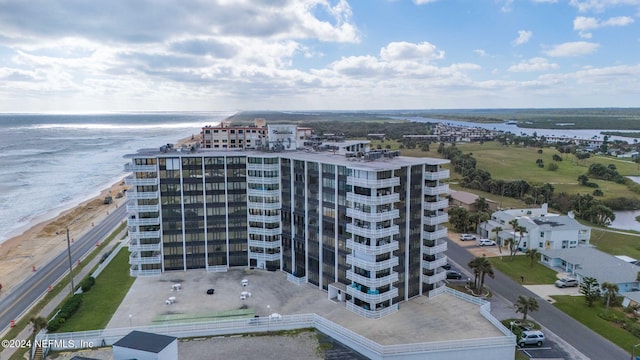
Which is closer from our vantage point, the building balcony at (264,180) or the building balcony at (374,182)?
the building balcony at (374,182)

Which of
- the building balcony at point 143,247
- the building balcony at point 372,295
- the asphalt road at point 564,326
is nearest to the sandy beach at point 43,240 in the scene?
the building balcony at point 143,247

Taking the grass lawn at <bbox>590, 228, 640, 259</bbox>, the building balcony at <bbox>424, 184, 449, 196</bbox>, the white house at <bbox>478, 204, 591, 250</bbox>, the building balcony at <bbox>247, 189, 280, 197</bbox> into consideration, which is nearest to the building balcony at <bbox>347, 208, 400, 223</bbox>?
the building balcony at <bbox>424, 184, 449, 196</bbox>

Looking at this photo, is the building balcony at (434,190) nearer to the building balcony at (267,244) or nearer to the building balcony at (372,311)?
the building balcony at (372,311)

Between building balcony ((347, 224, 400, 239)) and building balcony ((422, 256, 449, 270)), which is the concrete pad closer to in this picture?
building balcony ((422, 256, 449, 270))

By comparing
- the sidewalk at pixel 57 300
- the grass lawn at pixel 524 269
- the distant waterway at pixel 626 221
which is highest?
the sidewalk at pixel 57 300

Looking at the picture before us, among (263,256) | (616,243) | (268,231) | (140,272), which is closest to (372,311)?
(268,231)

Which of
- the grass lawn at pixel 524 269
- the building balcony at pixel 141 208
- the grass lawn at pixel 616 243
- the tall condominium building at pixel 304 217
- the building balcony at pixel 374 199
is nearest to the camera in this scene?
the building balcony at pixel 374 199
